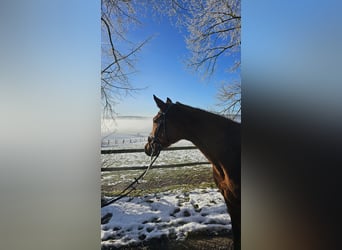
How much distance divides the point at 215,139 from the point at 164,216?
2.22ft

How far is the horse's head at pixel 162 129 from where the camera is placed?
5.80 feet

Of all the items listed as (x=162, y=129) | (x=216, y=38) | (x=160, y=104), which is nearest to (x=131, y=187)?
(x=162, y=129)

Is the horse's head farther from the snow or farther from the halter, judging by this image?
the snow

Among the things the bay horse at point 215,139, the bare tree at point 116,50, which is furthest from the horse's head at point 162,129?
the bare tree at point 116,50

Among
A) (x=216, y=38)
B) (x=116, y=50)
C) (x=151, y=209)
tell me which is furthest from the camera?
(x=216, y=38)

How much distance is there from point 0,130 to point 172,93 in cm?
105

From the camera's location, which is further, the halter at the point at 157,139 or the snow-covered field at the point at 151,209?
the halter at the point at 157,139

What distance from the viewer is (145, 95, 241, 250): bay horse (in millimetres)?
1827

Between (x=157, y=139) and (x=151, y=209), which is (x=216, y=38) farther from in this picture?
(x=151, y=209)

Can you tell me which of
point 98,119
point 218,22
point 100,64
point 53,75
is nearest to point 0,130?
point 53,75

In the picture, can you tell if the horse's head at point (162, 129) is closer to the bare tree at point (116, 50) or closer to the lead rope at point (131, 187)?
the lead rope at point (131, 187)

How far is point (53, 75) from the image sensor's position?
1430 mm

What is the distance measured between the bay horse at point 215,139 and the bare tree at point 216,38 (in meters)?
0.16

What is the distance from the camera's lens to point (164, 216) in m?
1.77
